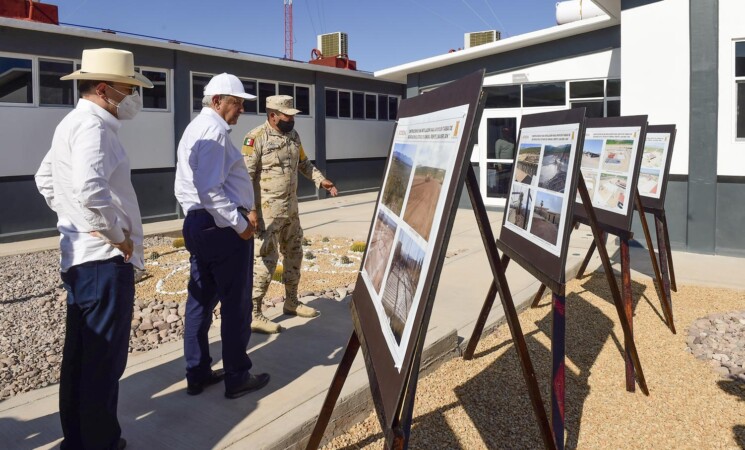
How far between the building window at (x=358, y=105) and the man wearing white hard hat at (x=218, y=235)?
16.2 metres

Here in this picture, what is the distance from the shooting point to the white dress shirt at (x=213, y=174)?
3178 millimetres

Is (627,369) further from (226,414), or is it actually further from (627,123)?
(226,414)

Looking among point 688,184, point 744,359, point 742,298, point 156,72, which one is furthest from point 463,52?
point 744,359

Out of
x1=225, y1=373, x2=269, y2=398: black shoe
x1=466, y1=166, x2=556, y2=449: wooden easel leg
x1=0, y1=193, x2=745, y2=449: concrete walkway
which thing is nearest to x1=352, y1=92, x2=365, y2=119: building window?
x1=0, y1=193, x2=745, y2=449: concrete walkway

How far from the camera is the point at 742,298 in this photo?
241 inches

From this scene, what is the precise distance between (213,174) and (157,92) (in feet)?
36.6

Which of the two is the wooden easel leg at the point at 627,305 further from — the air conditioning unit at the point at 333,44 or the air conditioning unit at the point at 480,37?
the air conditioning unit at the point at 333,44

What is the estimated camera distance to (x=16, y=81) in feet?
35.3

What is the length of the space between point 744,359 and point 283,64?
14092mm

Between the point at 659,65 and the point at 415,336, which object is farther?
the point at 659,65

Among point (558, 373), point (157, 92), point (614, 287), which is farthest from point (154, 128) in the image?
point (558, 373)

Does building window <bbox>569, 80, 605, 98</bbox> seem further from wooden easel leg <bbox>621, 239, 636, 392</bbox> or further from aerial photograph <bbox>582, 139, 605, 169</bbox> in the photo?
wooden easel leg <bbox>621, 239, 636, 392</bbox>

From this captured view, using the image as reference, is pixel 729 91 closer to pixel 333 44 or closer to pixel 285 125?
pixel 285 125

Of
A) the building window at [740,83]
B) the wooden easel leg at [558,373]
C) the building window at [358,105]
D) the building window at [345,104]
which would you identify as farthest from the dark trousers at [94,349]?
the building window at [358,105]
